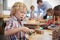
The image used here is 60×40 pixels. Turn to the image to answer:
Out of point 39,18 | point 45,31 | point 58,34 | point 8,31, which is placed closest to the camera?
point 58,34

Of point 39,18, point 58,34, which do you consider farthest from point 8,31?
point 39,18

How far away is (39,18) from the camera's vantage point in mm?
1256

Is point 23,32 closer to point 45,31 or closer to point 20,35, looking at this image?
point 20,35

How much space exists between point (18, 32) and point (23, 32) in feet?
0.09

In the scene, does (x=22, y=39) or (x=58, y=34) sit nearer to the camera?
(x=58, y=34)

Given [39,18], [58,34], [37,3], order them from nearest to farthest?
1. [58,34]
2. [37,3]
3. [39,18]

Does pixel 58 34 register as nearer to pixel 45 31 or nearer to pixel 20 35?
pixel 20 35

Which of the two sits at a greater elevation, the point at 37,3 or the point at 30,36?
the point at 37,3

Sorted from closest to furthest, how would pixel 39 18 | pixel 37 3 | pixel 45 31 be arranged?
pixel 45 31 < pixel 37 3 < pixel 39 18

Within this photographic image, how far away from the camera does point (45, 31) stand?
84 cm

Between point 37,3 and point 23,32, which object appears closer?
point 23,32

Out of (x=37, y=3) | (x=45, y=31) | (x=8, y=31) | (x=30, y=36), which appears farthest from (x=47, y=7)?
(x=8, y=31)

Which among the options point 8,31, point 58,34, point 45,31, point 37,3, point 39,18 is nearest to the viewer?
point 58,34

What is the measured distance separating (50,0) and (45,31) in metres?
0.21
